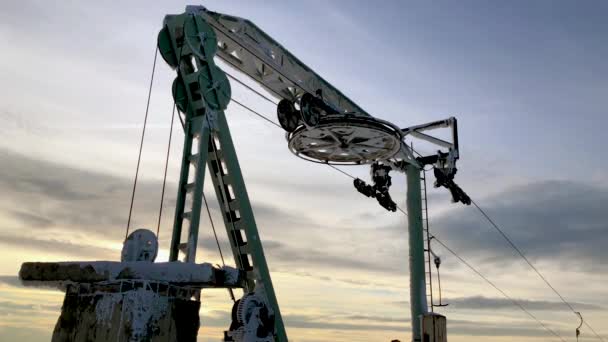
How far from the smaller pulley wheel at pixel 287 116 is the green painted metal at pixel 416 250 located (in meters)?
8.06

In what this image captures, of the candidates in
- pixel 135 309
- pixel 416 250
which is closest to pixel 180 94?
pixel 135 309

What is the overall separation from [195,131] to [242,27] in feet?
14.1

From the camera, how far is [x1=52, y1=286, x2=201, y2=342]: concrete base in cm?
382

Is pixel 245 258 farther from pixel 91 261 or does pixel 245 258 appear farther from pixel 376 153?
pixel 376 153

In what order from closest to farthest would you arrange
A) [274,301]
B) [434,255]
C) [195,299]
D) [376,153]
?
[195,299] < [274,301] < [376,153] < [434,255]

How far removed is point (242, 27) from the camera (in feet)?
45.1

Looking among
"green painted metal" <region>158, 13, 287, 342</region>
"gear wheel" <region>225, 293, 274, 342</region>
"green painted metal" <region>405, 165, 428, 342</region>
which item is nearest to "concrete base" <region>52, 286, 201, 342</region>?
"gear wheel" <region>225, 293, 274, 342</region>

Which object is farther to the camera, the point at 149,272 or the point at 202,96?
the point at 202,96

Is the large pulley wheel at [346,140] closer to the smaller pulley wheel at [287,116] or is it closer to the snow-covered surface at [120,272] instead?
the smaller pulley wheel at [287,116]

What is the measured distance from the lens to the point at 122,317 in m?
3.84

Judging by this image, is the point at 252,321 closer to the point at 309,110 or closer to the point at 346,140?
the point at 309,110

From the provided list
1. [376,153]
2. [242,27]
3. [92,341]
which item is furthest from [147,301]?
[376,153]

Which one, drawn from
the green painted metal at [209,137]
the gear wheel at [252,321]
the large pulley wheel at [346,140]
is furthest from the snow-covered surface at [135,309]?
the large pulley wheel at [346,140]

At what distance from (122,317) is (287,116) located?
1232 cm
